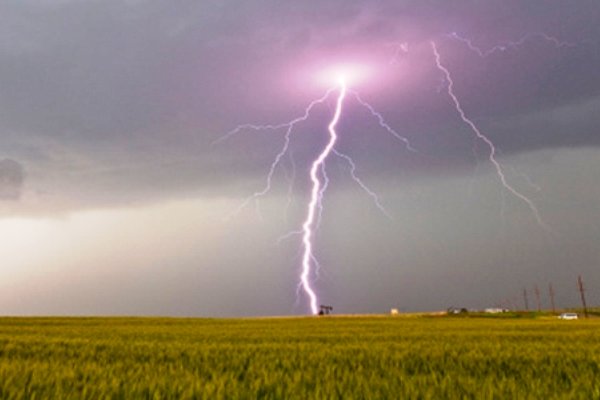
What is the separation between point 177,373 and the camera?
5.86 metres

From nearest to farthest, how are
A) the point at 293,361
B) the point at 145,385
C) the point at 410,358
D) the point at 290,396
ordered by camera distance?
the point at 290,396
the point at 145,385
the point at 293,361
the point at 410,358

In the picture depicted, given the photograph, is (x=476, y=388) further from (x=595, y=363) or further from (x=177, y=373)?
(x=595, y=363)

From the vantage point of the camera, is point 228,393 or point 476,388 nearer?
point 228,393

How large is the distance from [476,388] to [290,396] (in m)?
1.61

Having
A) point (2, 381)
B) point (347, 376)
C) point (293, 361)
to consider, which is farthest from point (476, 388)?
point (2, 381)

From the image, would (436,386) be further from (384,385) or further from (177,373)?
(177,373)

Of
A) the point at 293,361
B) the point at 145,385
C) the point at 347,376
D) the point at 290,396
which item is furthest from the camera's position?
the point at 293,361

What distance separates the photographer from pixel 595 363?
7875mm

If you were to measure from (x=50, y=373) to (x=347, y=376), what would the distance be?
2.95 metres

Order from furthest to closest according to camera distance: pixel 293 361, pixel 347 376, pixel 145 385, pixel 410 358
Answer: pixel 410 358
pixel 293 361
pixel 347 376
pixel 145 385

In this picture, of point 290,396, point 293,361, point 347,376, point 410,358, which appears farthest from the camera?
point 410,358

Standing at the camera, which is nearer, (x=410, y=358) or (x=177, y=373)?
(x=177, y=373)

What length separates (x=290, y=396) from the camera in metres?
4.27

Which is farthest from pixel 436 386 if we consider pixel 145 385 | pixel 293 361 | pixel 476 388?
pixel 293 361
